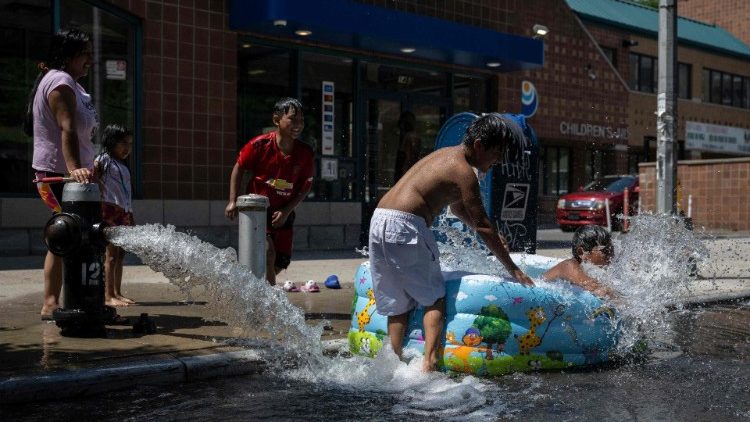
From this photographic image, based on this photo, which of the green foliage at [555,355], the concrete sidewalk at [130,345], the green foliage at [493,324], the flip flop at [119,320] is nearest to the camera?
the concrete sidewalk at [130,345]

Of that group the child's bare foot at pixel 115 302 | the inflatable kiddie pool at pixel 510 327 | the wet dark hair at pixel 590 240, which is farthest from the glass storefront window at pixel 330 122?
the inflatable kiddie pool at pixel 510 327

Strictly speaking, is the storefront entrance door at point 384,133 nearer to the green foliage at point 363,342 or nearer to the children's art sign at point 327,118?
the children's art sign at point 327,118

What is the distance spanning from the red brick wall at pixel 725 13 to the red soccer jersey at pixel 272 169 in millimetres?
36888

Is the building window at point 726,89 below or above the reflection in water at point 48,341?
above

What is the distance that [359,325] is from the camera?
18.3 feet

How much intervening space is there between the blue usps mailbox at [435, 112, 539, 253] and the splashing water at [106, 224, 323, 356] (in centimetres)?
343

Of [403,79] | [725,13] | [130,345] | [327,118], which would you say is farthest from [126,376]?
[725,13]

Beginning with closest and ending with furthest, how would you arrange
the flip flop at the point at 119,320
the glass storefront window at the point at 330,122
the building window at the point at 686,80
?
1. the flip flop at the point at 119,320
2. the glass storefront window at the point at 330,122
3. the building window at the point at 686,80

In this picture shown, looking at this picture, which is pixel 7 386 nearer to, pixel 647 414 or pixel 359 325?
pixel 359 325

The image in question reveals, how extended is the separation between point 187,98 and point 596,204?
12138mm

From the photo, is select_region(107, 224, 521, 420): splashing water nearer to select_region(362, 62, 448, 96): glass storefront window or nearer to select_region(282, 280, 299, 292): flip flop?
select_region(282, 280, 299, 292): flip flop

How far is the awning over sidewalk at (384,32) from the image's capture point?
12562 mm

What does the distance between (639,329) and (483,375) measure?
1.29m

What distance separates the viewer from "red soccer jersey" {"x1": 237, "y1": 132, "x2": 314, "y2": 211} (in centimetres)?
679
